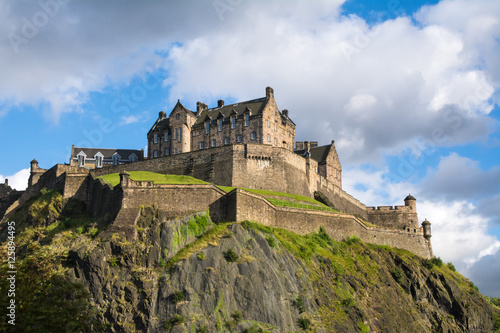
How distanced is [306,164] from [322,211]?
14525mm

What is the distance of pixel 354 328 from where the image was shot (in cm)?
4972

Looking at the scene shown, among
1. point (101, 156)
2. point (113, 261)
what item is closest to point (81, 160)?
point (101, 156)

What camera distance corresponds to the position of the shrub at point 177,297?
44.2 meters

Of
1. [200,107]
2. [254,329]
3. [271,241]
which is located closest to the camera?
[254,329]

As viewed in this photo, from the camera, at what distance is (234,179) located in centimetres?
6856

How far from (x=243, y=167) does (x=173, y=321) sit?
29810mm

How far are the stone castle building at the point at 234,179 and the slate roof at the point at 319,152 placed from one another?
19cm

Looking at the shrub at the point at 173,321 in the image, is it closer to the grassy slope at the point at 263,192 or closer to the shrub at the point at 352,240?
the grassy slope at the point at 263,192

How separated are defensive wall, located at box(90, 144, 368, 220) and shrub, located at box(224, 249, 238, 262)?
20.2 m

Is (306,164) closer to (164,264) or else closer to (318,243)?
(318,243)

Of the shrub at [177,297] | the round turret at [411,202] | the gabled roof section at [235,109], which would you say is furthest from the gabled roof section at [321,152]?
the shrub at [177,297]

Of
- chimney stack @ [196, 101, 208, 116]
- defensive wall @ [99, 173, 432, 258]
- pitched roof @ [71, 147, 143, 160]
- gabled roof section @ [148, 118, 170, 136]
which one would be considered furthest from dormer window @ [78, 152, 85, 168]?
defensive wall @ [99, 173, 432, 258]

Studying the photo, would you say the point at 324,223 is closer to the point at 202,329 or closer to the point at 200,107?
→ the point at 202,329

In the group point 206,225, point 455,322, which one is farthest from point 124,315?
point 455,322
